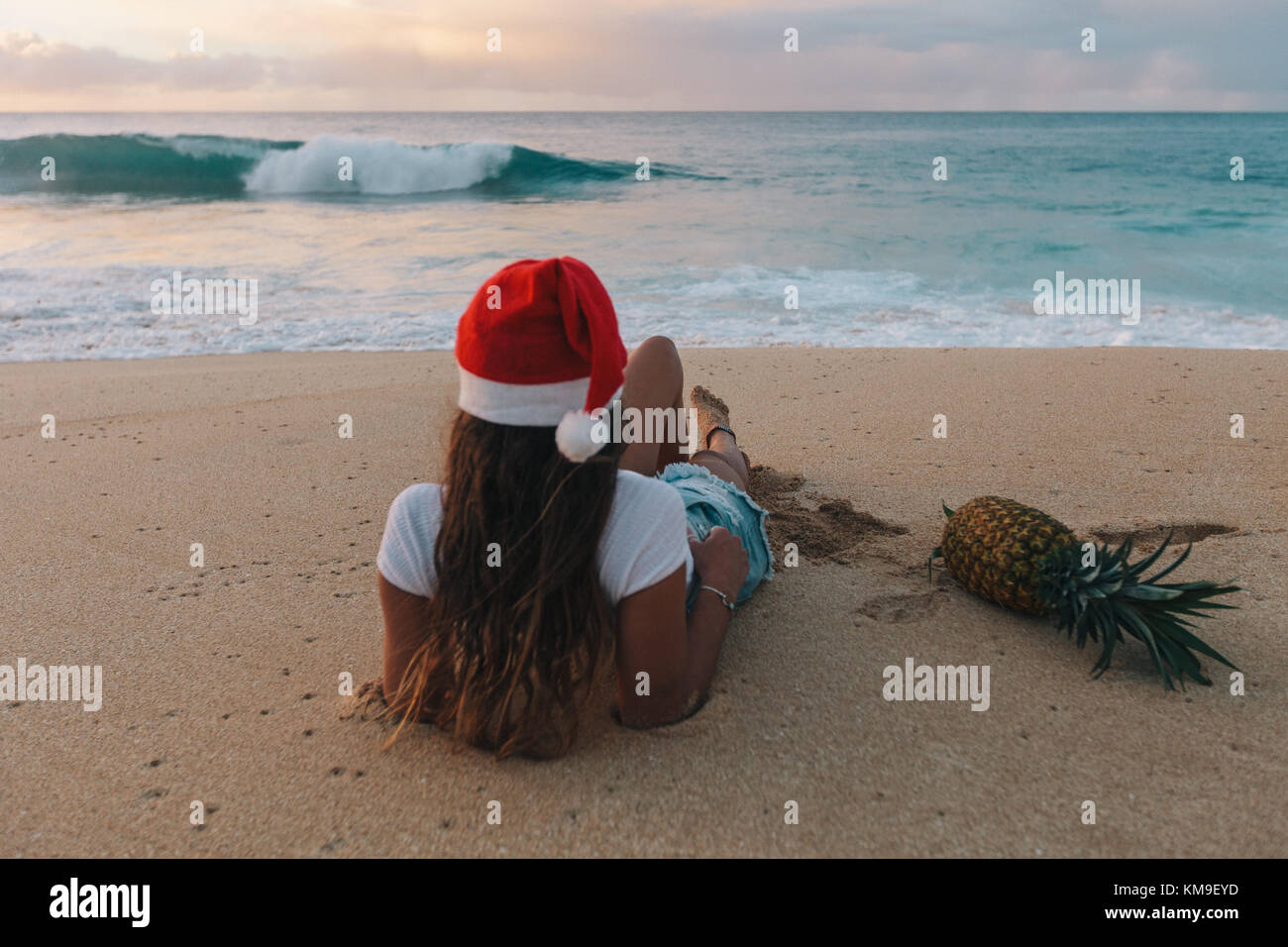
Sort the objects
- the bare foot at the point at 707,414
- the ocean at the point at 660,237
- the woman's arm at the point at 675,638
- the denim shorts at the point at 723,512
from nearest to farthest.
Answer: the woman's arm at the point at 675,638
the denim shorts at the point at 723,512
the bare foot at the point at 707,414
the ocean at the point at 660,237

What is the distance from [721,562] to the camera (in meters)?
2.24

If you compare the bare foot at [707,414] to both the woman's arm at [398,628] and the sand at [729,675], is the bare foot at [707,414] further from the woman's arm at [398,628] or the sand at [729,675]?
the woman's arm at [398,628]

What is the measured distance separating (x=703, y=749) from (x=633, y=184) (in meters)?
22.4

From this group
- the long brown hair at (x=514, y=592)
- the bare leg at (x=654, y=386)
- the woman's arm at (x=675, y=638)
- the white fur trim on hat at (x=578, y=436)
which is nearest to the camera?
the white fur trim on hat at (x=578, y=436)

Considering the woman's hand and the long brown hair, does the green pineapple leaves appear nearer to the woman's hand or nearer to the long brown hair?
the woman's hand

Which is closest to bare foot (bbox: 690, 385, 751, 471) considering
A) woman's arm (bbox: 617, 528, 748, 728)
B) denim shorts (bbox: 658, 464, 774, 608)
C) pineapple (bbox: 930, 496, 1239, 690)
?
denim shorts (bbox: 658, 464, 774, 608)

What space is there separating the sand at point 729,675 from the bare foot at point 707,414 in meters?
0.40

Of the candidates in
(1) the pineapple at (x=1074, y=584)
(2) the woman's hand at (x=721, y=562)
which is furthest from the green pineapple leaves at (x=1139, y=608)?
(2) the woman's hand at (x=721, y=562)

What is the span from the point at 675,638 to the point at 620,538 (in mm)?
286

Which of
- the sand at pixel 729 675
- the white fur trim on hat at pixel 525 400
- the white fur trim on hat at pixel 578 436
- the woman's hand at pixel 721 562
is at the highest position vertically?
the white fur trim on hat at pixel 525 400

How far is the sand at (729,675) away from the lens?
177 centimetres

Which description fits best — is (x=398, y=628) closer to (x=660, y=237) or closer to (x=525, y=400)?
(x=525, y=400)

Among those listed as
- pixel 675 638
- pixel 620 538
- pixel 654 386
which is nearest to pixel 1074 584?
pixel 675 638

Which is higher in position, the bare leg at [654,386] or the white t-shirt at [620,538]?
the bare leg at [654,386]
